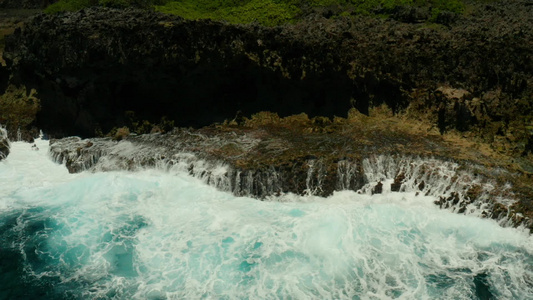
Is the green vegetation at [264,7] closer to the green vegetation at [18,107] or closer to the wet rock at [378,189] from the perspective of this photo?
the green vegetation at [18,107]

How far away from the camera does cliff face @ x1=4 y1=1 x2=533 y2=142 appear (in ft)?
89.5

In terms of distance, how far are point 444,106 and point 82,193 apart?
22424 mm

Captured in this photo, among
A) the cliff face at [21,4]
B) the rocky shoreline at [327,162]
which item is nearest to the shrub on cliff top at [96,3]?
the cliff face at [21,4]

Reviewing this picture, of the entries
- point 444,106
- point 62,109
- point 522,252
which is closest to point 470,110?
point 444,106

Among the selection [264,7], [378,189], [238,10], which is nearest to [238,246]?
[378,189]

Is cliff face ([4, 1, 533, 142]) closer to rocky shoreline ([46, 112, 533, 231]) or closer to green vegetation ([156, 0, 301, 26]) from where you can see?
rocky shoreline ([46, 112, 533, 231])

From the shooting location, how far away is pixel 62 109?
31406 mm

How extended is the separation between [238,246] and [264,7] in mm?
23502

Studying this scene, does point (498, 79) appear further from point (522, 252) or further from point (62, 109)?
point (62, 109)

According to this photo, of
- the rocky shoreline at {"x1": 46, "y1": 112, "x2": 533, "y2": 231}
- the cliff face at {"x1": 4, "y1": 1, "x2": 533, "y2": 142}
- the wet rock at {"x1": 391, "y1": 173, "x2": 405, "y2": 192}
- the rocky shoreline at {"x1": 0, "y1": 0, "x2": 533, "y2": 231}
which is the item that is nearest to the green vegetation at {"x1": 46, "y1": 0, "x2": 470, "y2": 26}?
the rocky shoreline at {"x1": 0, "y1": 0, "x2": 533, "y2": 231}

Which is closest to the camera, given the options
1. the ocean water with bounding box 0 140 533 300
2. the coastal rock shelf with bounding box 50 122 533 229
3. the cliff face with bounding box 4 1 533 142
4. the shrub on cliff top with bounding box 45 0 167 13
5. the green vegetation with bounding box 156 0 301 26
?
the ocean water with bounding box 0 140 533 300

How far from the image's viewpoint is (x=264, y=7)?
3656 centimetres

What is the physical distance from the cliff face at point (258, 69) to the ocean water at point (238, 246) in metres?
7.08

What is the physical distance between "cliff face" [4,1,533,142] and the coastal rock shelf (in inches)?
132
